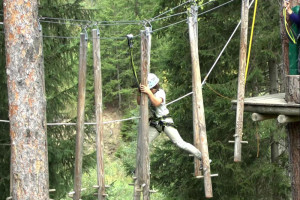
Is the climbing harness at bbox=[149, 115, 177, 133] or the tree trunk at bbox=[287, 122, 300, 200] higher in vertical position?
the climbing harness at bbox=[149, 115, 177, 133]

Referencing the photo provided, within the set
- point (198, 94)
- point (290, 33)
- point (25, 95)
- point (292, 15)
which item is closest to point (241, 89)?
point (198, 94)

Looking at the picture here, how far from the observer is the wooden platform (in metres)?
5.25

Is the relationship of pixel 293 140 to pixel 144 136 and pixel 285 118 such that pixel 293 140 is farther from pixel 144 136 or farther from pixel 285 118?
pixel 144 136

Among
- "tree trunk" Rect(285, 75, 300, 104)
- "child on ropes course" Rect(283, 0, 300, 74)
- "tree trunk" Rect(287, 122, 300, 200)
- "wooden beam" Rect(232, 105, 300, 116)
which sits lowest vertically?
"tree trunk" Rect(287, 122, 300, 200)

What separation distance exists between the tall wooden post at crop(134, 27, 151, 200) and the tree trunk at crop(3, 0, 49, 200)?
114 cm

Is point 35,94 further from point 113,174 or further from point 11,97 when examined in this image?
point 113,174

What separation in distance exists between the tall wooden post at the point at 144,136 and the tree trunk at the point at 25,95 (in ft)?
3.74

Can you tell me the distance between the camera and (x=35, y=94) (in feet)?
19.0

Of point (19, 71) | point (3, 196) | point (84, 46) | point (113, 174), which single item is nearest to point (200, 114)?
point (84, 46)

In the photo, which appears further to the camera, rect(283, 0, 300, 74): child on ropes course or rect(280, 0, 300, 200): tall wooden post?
rect(280, 0, 300, 200): tall wooden post

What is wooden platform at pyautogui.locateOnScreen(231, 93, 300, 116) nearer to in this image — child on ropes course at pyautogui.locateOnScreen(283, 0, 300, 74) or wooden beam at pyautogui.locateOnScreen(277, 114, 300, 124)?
wooden beam at pyautogui.locateOnScreen(277, 114, 300, 124)

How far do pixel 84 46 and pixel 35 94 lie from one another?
78cm

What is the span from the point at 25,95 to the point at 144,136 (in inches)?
56.4

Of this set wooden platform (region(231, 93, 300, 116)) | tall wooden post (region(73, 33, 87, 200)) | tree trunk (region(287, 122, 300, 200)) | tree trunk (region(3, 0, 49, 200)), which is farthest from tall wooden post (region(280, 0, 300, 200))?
tree trunk (region(3, 0, 49, 200))
